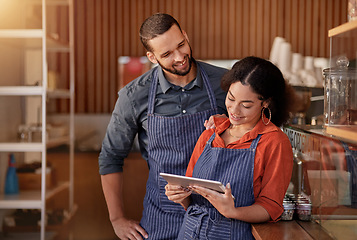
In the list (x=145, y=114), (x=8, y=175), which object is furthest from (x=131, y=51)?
(x=145, y=114)

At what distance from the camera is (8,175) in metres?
3.48

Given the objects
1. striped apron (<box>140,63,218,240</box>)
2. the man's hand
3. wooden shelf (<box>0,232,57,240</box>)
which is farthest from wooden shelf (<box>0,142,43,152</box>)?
striped apron (<box>140,63,218,240</box>)

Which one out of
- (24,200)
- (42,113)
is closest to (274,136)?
(42,113)

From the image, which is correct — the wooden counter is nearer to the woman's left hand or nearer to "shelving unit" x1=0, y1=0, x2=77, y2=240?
the woman's left hand

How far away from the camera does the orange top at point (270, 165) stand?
1515mm

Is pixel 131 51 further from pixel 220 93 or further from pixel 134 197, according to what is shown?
pixel 220 93

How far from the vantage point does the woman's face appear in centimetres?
160

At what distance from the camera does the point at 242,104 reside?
162 centimetres

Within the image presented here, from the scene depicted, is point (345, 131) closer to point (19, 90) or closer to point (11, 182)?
point (19, 90)

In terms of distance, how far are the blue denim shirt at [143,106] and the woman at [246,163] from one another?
35cm

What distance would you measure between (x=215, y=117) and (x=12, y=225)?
2.32 metres

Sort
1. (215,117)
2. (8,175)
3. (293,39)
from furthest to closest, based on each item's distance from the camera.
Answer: (293,39), (8,175), (215,117)

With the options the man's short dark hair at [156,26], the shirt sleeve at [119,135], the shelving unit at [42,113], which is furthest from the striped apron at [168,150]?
the shelving unit at [42,113]

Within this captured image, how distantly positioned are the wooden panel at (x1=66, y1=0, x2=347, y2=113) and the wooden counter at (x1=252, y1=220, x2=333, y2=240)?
3701 mm
